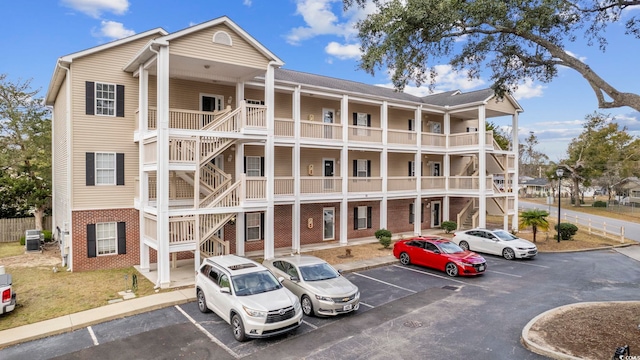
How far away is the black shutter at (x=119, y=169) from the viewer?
55.9ft

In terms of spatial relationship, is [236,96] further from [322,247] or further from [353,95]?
[322,247]

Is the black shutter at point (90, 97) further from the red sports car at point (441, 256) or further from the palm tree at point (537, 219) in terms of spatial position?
the palm tree at point (537, 219)

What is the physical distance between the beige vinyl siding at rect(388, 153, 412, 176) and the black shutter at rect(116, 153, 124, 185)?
56.1ft

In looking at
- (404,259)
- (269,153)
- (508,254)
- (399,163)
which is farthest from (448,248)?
(399,163)

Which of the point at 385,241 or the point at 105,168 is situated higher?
the point at 105,168

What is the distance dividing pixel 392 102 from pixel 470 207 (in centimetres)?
1220

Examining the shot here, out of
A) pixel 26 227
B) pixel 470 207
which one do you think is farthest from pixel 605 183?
pixel 26 227

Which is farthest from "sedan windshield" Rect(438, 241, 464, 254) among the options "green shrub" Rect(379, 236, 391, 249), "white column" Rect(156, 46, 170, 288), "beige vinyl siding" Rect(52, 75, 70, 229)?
"beige vinyl siding" Rect(52, 75, 70, 229)

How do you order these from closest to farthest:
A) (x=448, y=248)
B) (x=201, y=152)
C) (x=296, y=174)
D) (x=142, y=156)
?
(x=201, y=152) < (x=142, y=156) < (x=448, y=248) < (x=296, y=174)

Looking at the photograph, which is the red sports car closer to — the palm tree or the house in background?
the house in background

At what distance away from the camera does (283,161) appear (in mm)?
21719

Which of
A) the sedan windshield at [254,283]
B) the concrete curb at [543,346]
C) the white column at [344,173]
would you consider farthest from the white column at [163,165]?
the concrete curb at [543,346]

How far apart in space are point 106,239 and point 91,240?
0.59 m

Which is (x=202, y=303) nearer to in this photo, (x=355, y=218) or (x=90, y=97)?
(x=90, y=97)
